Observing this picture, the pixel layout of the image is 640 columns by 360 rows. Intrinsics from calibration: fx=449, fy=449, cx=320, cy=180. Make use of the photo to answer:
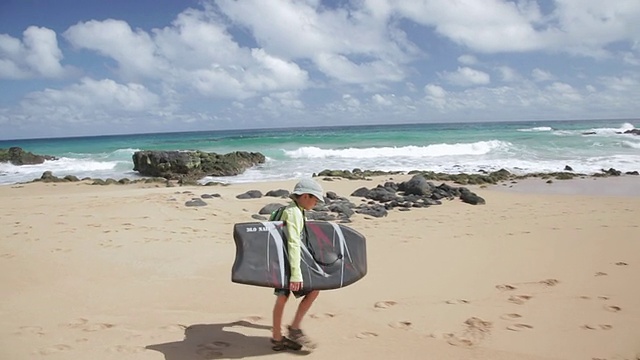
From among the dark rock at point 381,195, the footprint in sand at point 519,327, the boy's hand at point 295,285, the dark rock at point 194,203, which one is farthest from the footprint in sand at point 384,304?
the dark rock at point 381,195

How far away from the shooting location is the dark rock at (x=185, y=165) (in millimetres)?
19984

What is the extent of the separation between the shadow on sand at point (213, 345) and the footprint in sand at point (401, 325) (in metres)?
0.95

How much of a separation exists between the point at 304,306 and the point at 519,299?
2301mm

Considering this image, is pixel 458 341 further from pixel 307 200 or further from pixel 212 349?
pixel 212 349

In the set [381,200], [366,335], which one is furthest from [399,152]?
[366,335]

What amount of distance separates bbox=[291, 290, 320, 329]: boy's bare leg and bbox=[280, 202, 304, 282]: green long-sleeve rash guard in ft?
1.12

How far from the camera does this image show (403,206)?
404 inches

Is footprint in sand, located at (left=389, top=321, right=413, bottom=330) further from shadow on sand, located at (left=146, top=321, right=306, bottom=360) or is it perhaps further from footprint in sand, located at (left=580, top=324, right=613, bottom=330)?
footprint in sand, located at (left=580, top=324, right=613, bottom=330)

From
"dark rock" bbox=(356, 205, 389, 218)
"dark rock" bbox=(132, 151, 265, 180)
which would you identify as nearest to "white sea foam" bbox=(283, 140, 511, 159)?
"dark rock" bbox=(132, 151, 265, 180)

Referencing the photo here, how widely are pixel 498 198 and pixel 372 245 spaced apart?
21.0ft

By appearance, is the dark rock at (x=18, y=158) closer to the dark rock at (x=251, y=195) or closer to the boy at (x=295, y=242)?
the dark rock at (x=251, y=195)

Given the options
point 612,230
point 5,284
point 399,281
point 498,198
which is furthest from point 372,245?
point 498,198

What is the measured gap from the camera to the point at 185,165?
66.0ft

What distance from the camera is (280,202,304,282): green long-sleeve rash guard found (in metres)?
3.31
